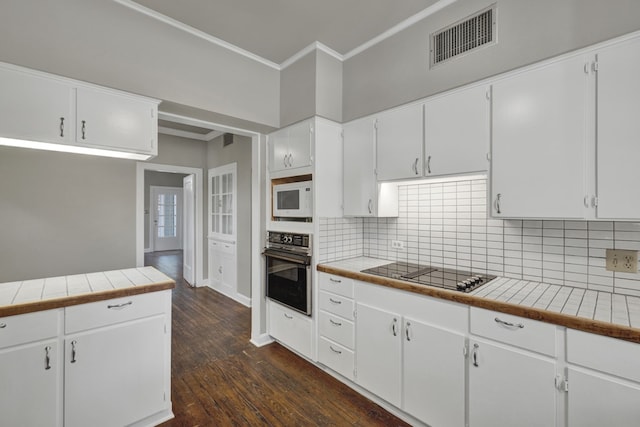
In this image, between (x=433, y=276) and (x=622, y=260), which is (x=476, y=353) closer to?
(x=433, y=276)

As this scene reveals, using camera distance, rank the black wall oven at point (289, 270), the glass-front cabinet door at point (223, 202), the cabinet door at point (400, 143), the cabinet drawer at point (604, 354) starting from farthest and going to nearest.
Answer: the glass-front cabinet door at point (223, 202) → the black wall oven at point (289, 270) → the cabinet door at point (400, 143) → the cabinet drawer at point (604, 354)

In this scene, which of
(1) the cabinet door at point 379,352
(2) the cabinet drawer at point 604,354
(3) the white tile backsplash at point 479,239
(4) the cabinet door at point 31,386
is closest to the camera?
(2) the cabinet drawer at point 604,354

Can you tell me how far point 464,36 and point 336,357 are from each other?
259 cm

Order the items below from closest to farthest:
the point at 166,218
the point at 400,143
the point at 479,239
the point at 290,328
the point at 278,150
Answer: the point at 479,239
the point at 400,143
the point at 290,328
the point at 278,150
the point at 166,218

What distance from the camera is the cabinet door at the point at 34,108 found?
1.63m

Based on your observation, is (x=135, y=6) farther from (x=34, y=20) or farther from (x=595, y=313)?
(x=595, y=313)

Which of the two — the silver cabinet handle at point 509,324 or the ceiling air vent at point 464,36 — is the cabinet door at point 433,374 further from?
the ceiling air vent at point 464,36

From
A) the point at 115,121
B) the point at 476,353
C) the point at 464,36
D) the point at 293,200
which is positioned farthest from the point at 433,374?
the point at 115,121

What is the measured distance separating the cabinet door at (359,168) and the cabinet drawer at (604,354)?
1.52m

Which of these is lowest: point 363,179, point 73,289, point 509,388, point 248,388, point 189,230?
point 248,388

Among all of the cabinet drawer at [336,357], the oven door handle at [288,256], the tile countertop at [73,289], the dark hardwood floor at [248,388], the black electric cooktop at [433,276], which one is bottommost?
the dark hardwood floor at [248,388]

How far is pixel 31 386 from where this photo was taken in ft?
5.07

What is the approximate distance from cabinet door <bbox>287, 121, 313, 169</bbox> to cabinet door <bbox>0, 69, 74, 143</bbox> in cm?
160

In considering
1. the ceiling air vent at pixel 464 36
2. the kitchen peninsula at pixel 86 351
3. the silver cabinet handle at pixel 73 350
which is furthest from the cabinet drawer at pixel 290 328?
the ceiling air vent at pixel 464 36
